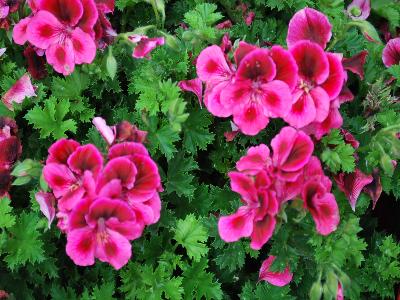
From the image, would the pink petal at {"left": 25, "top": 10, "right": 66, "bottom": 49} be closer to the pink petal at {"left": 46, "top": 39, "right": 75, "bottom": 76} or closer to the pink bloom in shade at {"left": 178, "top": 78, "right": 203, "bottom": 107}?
the pink petal at {"left": 46, "top": 39, "right": 75, "bottom": 76}

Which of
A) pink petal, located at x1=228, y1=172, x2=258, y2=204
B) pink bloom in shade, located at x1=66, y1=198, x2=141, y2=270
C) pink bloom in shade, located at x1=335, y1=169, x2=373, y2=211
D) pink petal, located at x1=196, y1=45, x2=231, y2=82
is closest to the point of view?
pink bloom in shade, located at x1=66, y1=198, x2=141, y2=270

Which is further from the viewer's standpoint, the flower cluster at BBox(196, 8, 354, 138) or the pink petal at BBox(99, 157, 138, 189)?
the flower cluster at BBox(196, 8, 354, 138)

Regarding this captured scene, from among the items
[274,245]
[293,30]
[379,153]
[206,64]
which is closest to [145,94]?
[206,64]

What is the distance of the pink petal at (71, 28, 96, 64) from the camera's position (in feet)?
5.85

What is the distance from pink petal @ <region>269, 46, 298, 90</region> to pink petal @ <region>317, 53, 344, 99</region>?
0.36 ft

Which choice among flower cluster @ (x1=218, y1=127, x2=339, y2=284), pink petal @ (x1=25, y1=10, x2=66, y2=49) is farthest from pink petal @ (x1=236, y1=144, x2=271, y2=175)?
pink petal @ (x1=25, y1=10, x2=66, y2=49)

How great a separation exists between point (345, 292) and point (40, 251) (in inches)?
37.5

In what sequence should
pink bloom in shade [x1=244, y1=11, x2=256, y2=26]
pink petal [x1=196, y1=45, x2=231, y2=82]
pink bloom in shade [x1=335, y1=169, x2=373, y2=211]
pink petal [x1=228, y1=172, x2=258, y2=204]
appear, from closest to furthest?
pink petal [x1=228, y1=172, x2=258, y2=204] → pink petal [x1=196, y1=45, x2=231, y2=82] → pink bloom in shade [x1=335, y1=169, x2=373, y2=211] → pink bloom in shade [x1=244, y1=11, x2=256, y2=26]

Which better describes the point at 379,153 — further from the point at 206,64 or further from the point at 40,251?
the point at 40,251

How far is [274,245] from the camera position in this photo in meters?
1.78

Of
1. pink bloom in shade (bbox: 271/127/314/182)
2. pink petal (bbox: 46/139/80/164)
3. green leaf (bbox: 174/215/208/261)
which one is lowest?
green leaf (bbox: 174/215/208/261)

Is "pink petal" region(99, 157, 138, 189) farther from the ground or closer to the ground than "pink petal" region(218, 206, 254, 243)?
farther from the ground

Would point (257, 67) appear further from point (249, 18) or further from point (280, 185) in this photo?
point (249, 18)

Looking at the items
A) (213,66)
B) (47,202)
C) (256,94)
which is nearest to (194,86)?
(213,66)
